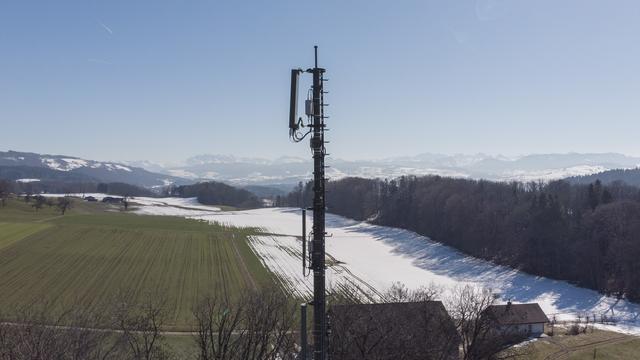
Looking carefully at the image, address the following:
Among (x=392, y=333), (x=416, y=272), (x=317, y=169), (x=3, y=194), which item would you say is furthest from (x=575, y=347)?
(x=3, y=194)

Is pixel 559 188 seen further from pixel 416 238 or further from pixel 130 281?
pixel 130 281

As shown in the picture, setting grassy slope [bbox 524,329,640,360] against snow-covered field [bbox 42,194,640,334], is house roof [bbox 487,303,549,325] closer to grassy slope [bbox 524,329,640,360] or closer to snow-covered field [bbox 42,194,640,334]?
grassy slope [bbox 524,329,640,360]

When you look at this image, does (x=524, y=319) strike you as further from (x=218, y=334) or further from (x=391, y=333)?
(x=218, y=334)

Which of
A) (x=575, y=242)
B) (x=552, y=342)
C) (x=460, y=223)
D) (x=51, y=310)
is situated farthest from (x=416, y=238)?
(x=51, y=310)

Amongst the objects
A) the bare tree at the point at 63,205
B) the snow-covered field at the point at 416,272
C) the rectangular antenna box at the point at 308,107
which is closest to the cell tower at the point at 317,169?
the rectangular antenna box at the point at 308,107

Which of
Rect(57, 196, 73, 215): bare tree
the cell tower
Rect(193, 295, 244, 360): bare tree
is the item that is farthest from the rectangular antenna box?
Rect(57, 196, 73, 215): bare tree

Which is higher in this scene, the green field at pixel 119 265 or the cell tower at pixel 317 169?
the cell tower at pixel 317 169

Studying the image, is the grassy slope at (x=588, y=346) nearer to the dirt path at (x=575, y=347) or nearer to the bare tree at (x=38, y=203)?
the dirt path at (x=575, y=347)
